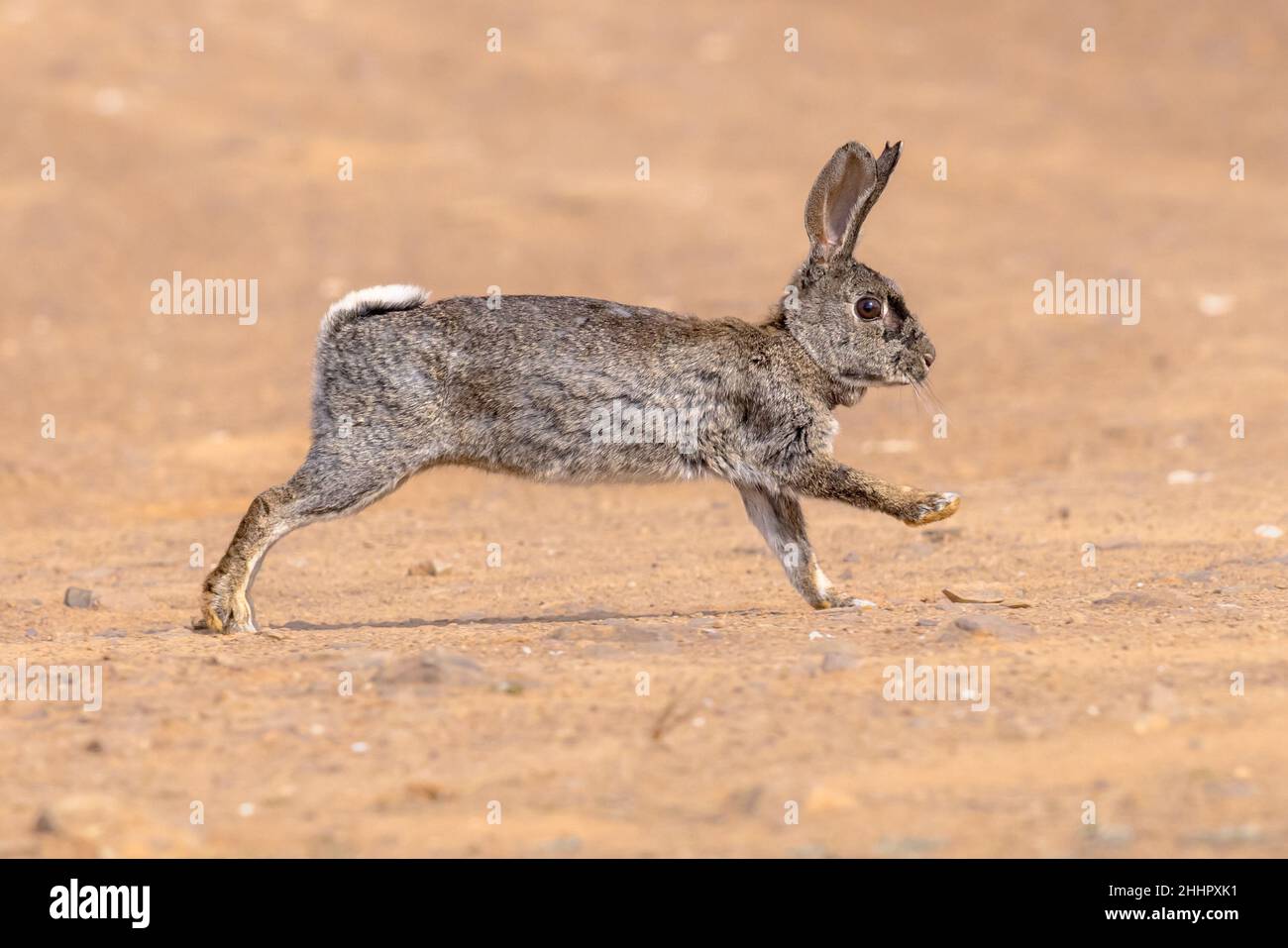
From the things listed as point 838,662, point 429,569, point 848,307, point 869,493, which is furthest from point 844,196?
point 429,569

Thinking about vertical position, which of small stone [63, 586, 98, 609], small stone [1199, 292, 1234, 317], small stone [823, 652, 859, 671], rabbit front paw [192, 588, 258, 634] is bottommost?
small stone [823, 652, 859, 671]

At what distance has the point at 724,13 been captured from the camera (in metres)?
25.5

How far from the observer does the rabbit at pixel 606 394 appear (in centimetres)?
734

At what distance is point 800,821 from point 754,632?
6.79 feet

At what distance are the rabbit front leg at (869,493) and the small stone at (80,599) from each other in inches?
132

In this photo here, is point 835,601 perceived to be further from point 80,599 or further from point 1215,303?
point 1215,303

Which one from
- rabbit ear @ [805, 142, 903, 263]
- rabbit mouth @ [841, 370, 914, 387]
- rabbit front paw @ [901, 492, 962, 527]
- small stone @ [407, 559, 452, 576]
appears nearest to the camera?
rabbit front paw @ [901, 492, 962, 527]

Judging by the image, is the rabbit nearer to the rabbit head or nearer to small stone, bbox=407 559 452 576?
the rabbit head

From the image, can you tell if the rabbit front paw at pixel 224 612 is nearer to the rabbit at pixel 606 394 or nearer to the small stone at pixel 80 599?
the rabbit at pixel 606 394

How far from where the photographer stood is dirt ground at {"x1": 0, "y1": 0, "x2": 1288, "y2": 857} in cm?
490

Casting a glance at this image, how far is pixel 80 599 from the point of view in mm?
8359

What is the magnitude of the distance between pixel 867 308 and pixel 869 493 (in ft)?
2.89

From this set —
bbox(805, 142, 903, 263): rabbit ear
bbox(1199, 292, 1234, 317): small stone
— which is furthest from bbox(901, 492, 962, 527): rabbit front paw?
bbox(1199, 292, 1234, 317): small stone

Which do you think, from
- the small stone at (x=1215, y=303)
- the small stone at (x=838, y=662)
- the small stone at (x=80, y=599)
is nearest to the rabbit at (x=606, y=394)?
the small stone at (x=80, y=599)
